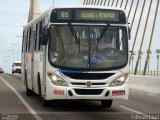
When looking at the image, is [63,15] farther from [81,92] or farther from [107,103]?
[107,103]

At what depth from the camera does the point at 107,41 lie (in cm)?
1528

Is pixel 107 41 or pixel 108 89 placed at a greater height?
pixel 107 41

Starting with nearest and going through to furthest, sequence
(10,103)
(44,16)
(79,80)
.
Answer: (79,80) < (44,16) < (10,103)

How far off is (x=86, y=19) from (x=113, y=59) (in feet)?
4.65

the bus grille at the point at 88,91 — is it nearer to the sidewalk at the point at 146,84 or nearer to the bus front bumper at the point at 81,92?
the bus front bumper at the point at 81,92

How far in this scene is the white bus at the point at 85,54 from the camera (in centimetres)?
1498

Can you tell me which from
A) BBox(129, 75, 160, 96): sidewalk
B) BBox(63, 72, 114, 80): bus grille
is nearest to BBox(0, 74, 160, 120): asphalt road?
BBox(63, 72, 114, 80): bus grille

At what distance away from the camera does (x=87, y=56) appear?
15.1 m

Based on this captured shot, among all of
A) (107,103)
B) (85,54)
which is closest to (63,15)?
(85,54)

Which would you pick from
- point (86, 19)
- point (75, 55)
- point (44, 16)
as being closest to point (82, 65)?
point (75, 55)

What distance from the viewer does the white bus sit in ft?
49.1

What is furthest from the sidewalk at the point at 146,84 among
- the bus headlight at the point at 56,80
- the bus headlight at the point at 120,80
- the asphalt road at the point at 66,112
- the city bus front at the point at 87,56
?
the bus headlight at the point at 56,80

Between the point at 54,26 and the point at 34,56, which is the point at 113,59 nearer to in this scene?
the point at 54,26

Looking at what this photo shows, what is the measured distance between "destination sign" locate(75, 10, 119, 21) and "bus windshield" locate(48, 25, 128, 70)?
28 centimetres
